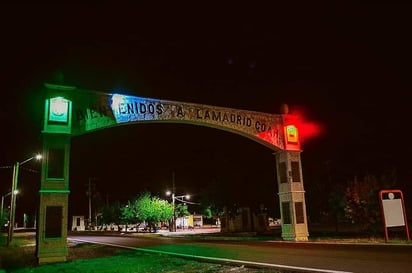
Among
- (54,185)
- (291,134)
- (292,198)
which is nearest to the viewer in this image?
(54,185)

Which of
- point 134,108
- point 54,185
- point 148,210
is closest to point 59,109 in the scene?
point 54,185

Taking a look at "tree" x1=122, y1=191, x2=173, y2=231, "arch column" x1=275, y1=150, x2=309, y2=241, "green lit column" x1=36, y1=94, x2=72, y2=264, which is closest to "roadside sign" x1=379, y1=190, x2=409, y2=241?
"arch column" x1=275, y1=150, x2=309, y2=241

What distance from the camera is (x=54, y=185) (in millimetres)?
16531

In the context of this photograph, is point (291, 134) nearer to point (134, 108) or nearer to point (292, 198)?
point (292, 198)

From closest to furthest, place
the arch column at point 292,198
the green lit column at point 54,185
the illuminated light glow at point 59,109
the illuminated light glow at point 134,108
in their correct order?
1. the green lit column at point 54,185
2. the illuminated light glow at point 59,109
3. the illuminated light glow at point 134,108
4. the arch column at point 292,198

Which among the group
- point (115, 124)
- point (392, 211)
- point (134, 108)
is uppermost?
point (134, 108)

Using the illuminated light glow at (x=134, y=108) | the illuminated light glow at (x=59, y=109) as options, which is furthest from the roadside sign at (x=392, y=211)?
the illuminated light glow at (x=59, y=109)

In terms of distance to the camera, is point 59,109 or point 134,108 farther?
point 134,108

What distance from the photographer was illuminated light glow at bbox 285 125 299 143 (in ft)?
75.6

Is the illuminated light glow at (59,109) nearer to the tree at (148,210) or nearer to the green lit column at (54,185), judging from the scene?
the green lit column at (54,185)

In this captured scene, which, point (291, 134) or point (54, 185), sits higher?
point (291, 134)

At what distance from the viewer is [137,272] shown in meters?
11.2

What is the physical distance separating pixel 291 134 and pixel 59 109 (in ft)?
42.5

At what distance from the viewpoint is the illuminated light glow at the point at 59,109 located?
1703cm
